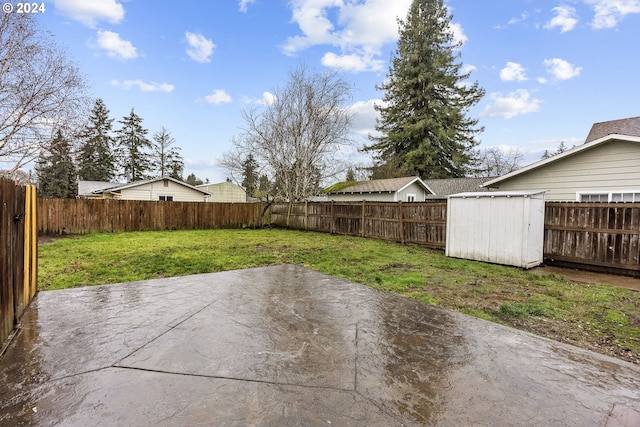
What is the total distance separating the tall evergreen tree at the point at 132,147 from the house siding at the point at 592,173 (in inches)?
1343

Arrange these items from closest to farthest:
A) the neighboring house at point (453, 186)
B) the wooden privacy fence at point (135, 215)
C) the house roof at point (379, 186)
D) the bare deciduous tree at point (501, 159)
A: 1. the wooden privacy fence at point (135, 215)
2. the house roof at point (379, 186)
3. the neighboring house at point (453, 186)
4. the bare deciduous tree at point (501, 159)

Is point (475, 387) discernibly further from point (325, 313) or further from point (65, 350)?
point (65, 350)

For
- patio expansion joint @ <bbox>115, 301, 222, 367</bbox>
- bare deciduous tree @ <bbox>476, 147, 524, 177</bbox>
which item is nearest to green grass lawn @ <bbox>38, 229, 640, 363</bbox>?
patio expansion joint @ <bbox>115, 301, 222, 367</bbox>

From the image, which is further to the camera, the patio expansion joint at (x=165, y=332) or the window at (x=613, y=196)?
the window at (x=613, y=196)

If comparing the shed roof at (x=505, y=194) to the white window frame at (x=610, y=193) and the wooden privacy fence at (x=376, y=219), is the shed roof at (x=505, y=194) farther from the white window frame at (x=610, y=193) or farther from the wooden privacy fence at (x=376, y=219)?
the white window frame at (x=610, y=193)

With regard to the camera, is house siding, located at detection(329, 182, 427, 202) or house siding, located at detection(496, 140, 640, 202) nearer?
house siding, located at detection(496, 140, 640, 202)

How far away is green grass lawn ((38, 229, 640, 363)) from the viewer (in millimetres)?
3254

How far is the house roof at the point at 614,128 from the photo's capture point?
30.8ft

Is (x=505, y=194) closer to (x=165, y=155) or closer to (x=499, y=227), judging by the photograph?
(x=499, y=227)

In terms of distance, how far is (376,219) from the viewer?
11367 millimetres

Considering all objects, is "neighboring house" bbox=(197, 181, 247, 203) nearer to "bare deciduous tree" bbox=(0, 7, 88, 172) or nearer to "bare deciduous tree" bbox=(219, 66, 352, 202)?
"bare deciduous tree" bbox=(219, 66, 352, 202)

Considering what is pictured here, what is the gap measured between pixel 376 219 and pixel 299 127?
26.2 feet

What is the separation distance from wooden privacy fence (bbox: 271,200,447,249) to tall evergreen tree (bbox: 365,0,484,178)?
42.9ft

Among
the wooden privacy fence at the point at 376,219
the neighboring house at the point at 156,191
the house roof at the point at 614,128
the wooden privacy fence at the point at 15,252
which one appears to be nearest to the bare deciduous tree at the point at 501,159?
the house roof at the point at 614,128
